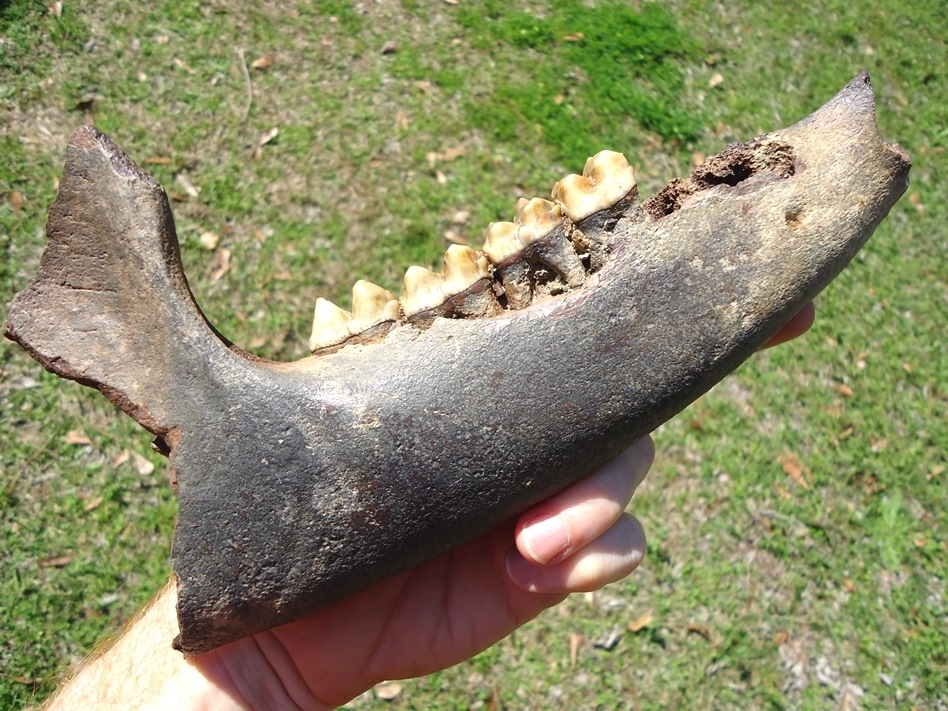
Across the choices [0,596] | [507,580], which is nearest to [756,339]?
[507,580]

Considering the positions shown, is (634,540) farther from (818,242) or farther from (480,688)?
(480,688)

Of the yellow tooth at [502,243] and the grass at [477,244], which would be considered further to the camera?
the grass at [477,244]

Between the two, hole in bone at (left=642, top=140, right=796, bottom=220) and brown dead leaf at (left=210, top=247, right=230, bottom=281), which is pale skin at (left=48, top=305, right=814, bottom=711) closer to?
hole in bone at (left=642, top=140, right=796, bottom=220)

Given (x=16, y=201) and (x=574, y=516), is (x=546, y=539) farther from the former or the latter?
(x=16, y=201)

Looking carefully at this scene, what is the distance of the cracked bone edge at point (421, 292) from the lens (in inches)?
79.0

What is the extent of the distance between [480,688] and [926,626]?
2.68 metres

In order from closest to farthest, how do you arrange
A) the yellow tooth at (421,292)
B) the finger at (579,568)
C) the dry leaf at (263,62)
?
the yellow tooth at (421,292), the finger at (579,568), the dry leaf at (263,62)

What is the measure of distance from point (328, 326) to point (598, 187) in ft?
2.69

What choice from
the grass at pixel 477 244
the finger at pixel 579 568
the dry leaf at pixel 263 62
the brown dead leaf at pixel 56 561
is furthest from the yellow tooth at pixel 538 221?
the dry leaf at pixel 263 62

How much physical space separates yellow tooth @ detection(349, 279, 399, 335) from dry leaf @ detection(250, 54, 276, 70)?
361cm

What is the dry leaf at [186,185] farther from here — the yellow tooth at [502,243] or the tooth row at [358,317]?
the yellow tooth at [502,243]

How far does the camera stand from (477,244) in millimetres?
4801

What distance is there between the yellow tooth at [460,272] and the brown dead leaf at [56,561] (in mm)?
2878

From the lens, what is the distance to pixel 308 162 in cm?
484
